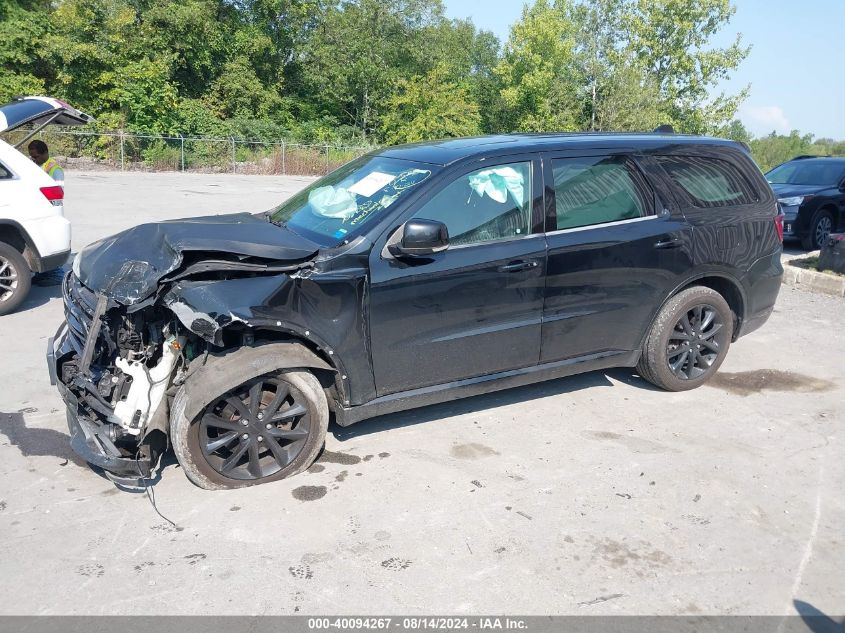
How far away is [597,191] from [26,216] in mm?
5703

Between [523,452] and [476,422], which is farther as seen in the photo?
[476,422]

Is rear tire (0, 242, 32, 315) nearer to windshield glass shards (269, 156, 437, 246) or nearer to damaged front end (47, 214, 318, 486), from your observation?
windshield glass shards (269, 156, 437, 246)

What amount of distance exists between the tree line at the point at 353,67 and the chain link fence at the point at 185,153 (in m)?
2.37

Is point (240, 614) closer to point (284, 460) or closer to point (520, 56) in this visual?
point (284, 460)

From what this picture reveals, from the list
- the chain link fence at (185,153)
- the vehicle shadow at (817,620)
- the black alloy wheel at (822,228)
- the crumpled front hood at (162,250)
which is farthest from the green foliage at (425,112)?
the vehicle shadow at (817,620)

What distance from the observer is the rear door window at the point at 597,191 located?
4.81m

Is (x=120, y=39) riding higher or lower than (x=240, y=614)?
higher

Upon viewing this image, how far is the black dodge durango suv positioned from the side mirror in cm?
1

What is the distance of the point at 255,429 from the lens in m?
4.02

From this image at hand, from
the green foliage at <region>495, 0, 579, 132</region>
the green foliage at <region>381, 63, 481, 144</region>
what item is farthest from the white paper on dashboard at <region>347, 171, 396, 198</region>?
the green foliage at <region>495, 0, 579, 132</region>

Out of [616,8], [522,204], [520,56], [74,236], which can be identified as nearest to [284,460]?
[522,204]

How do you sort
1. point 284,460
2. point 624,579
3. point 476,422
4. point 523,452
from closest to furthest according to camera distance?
point 624,579
point 284,460
point 523,452
point 476,422

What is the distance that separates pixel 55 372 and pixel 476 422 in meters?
2.69

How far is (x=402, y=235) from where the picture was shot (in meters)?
4.22
